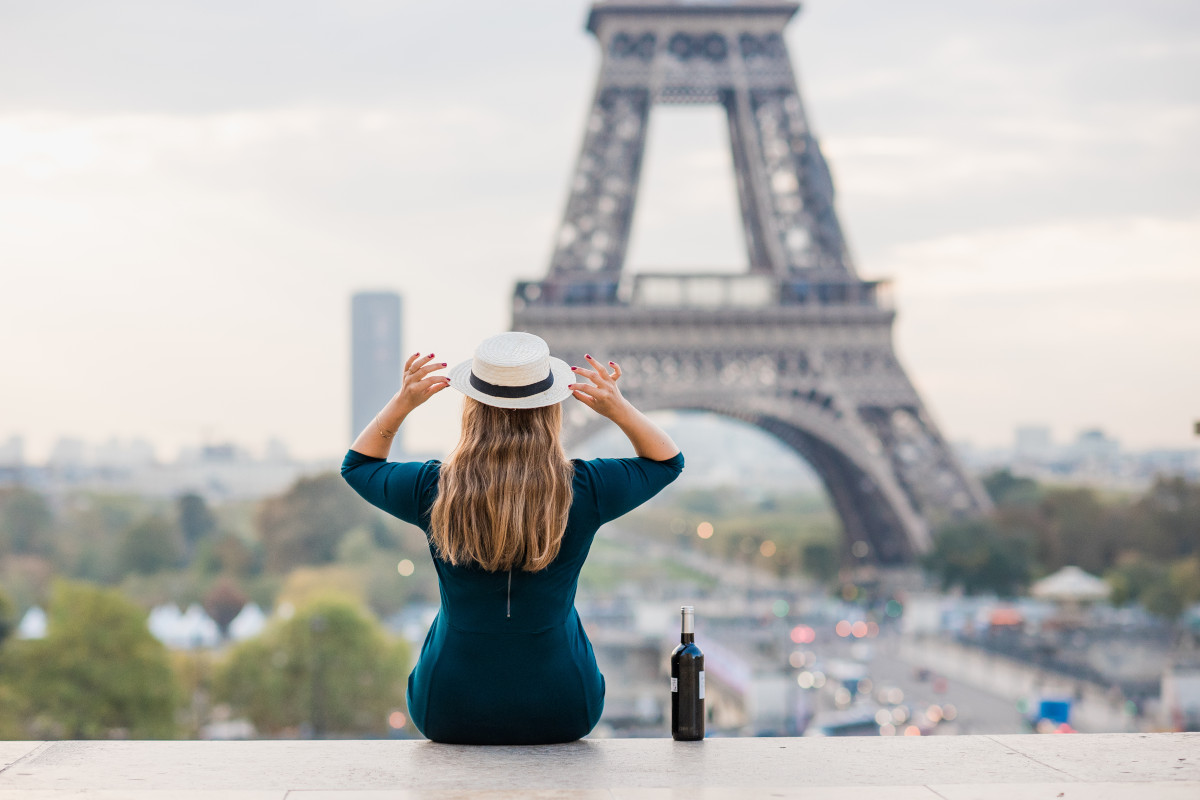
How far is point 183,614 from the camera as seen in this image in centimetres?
4269

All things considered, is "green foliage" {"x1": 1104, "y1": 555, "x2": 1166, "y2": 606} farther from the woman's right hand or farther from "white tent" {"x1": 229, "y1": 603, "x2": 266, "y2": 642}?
the woman's right hand

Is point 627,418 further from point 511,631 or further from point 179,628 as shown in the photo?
point 179,628

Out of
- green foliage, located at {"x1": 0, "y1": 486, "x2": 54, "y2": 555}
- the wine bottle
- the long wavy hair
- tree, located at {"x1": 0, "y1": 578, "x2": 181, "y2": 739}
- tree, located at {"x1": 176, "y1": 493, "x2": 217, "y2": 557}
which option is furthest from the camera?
tree, located at {"x1": 176, "y1": 493, "x2": 217, "y2": 557}

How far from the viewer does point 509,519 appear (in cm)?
395

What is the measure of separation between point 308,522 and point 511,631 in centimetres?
4808

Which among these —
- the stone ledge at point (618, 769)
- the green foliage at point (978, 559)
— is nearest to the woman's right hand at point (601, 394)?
the stone ledge at point (618, 769)

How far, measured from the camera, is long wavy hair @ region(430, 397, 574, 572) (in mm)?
3955

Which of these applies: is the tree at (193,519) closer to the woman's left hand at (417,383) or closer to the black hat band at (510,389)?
the woman's left hand at (417,383)

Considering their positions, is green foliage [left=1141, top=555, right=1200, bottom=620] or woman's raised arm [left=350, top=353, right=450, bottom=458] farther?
green foliage [left=1141, top=555, right=1200, bottom=620]

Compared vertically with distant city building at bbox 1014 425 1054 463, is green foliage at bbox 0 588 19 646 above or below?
below

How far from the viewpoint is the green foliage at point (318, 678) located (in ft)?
90.6

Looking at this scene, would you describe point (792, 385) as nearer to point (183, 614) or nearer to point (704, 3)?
point (704, 3)

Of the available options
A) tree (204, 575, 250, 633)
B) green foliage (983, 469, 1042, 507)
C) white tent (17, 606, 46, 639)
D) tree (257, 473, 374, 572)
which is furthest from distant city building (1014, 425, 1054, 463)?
white tent (17, 606, 46, 639)

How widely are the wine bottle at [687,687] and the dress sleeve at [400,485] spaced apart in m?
0.98
